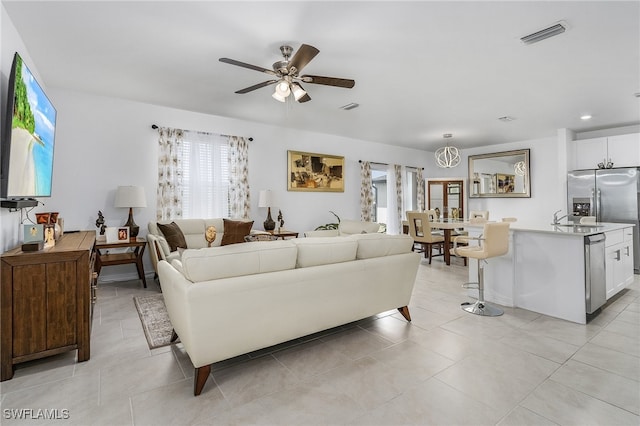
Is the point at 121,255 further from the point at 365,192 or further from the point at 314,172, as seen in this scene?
the point at 365,192

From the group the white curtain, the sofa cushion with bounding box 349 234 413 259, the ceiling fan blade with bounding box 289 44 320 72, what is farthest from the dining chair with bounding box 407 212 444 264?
the ceiling fan blade with bounding box 289 44 320 72

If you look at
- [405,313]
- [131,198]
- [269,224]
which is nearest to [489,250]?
[405,313]

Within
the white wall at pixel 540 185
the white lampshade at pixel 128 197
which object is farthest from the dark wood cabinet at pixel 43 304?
the white wall at pixel 540 185

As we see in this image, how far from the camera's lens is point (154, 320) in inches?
121

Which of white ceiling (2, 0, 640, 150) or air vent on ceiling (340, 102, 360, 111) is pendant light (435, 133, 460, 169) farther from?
air vent on ceiling (340, 102, 360, 111)

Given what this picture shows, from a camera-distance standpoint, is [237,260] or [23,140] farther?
[23,140]

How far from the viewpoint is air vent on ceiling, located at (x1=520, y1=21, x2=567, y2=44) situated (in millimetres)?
2600

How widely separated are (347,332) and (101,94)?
180 inches

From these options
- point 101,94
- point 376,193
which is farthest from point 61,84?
point 376,193

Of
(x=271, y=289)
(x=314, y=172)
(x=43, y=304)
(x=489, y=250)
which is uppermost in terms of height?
(x=314, y=172)

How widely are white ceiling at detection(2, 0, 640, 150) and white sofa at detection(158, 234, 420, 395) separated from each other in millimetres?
1818

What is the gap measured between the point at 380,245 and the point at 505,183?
252 inches

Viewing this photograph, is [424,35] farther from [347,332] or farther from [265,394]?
[265,394]

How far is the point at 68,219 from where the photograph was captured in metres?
4.20
